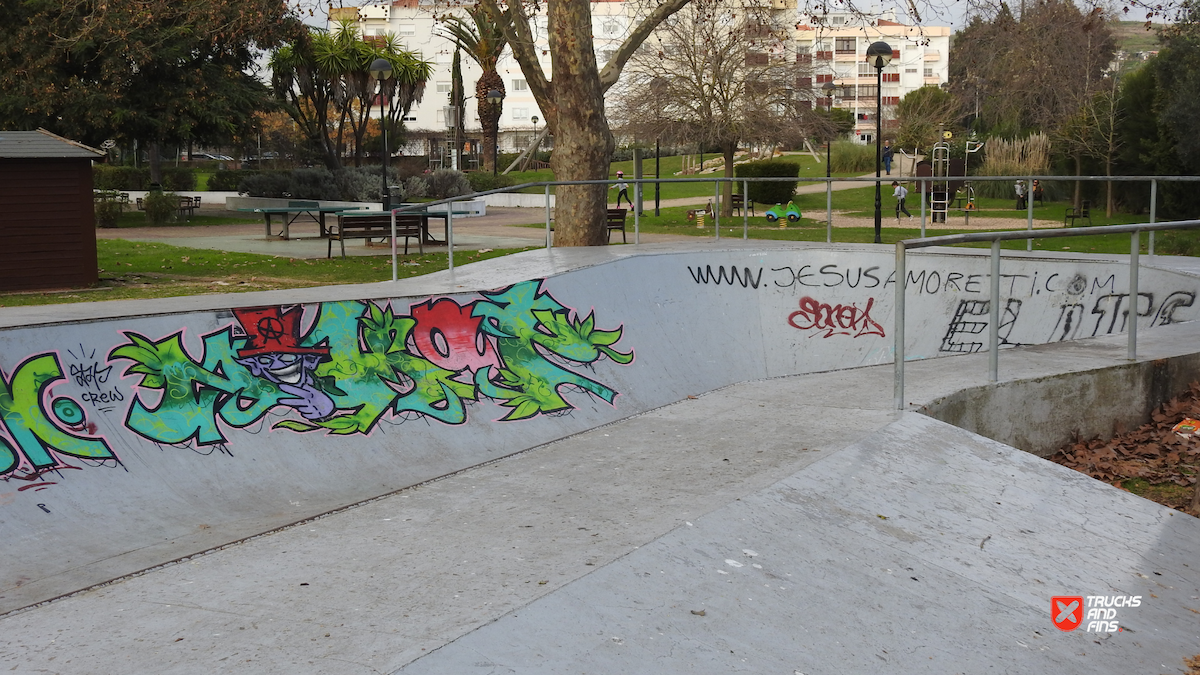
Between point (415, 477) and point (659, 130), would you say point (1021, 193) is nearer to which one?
point (659, 130)

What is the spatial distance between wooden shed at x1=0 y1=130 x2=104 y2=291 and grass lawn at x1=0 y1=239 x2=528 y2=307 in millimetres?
458

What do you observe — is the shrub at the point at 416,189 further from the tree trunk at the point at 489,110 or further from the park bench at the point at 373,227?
Answer: the park bench at the point at 373,227

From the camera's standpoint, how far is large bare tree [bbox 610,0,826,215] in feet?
98.8

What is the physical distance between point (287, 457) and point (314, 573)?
2417mm

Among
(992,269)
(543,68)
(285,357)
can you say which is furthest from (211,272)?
(543,68)

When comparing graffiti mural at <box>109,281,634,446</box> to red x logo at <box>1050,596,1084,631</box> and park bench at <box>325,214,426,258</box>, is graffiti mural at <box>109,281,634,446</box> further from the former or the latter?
park bench at <box>325,214,426,258</box>

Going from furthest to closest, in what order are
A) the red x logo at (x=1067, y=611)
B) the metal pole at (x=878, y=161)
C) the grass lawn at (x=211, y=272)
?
the metal pole at (x=878, y=161), the grass lawn at (x=211, y=272), the red x logo at (x=1067, y=611)

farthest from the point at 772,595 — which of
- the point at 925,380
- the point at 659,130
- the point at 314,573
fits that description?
the point at 659,130

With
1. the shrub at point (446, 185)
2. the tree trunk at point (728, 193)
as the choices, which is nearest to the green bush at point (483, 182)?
the shrub at point (446, 185)

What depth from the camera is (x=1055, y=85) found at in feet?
137

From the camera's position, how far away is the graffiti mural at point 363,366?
6.88 m

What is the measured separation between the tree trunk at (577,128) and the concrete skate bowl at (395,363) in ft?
10.1

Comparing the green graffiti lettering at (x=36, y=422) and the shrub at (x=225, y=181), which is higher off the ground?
the shrub at (x=225, y=181)

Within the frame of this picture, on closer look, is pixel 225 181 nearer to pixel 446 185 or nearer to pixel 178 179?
pixel 178 179
